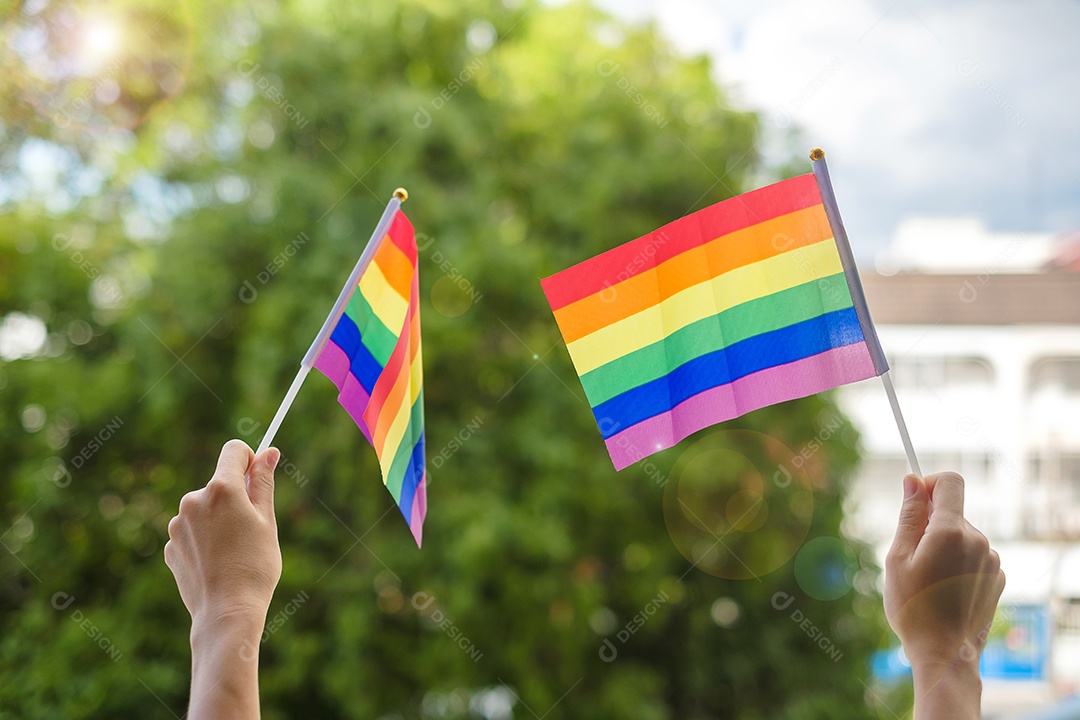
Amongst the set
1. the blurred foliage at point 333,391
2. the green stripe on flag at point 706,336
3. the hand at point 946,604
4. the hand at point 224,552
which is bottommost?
the hand at point 224,552

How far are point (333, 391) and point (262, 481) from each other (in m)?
2.54

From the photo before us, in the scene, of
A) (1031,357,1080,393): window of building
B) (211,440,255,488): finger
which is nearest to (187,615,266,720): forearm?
(211,440,255,488): finger

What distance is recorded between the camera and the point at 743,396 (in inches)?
49.9

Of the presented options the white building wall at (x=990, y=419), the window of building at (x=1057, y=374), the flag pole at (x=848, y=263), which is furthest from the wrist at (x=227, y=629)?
the window of building at (x=1057, y=374)

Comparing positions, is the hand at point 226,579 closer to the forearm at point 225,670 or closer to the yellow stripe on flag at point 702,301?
the forearm at point 225,670

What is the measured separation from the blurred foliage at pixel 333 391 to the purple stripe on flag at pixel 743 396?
204 centimetres

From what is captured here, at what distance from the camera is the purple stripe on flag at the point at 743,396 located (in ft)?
3.98

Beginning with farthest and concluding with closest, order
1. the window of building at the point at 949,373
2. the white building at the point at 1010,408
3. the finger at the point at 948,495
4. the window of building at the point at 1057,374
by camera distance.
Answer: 1. the window of building at the point at 949,373
2. the window of building at the point at 1057,374
3. the white building at the point at 1010,408
4. the finger at the point at 948,495

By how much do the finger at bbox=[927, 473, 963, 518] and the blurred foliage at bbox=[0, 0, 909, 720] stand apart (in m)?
2.53

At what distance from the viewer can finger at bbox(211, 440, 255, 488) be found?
2.72 ft

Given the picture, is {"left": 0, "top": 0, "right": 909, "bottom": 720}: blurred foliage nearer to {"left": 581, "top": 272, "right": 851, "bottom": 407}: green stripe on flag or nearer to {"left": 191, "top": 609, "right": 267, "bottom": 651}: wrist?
{"left": 581, "top": 272, "right": 851, "bottom": 407}: green stripe on flag

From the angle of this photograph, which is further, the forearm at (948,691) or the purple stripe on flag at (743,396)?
Result: the purple stripe on flag at (743,396)

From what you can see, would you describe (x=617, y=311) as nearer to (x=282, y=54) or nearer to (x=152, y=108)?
(x=282, y=54)

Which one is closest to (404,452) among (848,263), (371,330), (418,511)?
(418,511)
